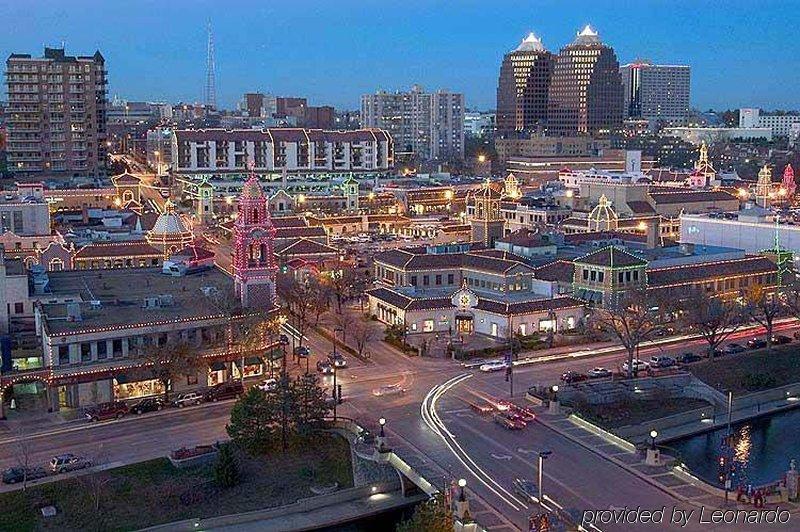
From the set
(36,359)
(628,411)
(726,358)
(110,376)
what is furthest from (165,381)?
(726,358)

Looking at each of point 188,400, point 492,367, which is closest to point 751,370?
point 492,367

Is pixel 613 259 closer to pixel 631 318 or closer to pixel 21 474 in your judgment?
pixel 631 318

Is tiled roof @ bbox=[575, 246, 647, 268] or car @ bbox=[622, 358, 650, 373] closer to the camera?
car @ bbox=[622, 358, 650, 373]

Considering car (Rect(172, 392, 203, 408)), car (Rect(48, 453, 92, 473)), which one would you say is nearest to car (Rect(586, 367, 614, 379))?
car (Rect(172, 392, 203, 408))

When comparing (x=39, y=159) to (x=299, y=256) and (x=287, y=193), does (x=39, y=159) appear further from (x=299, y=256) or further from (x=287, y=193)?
(x=299, y=256)

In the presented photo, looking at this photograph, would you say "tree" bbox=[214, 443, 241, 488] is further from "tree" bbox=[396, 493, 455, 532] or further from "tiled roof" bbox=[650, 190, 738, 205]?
"tiled roof" bbox=[650, 190, 738, 205]

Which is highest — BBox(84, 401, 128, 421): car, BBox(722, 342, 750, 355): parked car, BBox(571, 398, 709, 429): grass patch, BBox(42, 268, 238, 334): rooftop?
BBox(42, 268, 238, 334): rooftop
